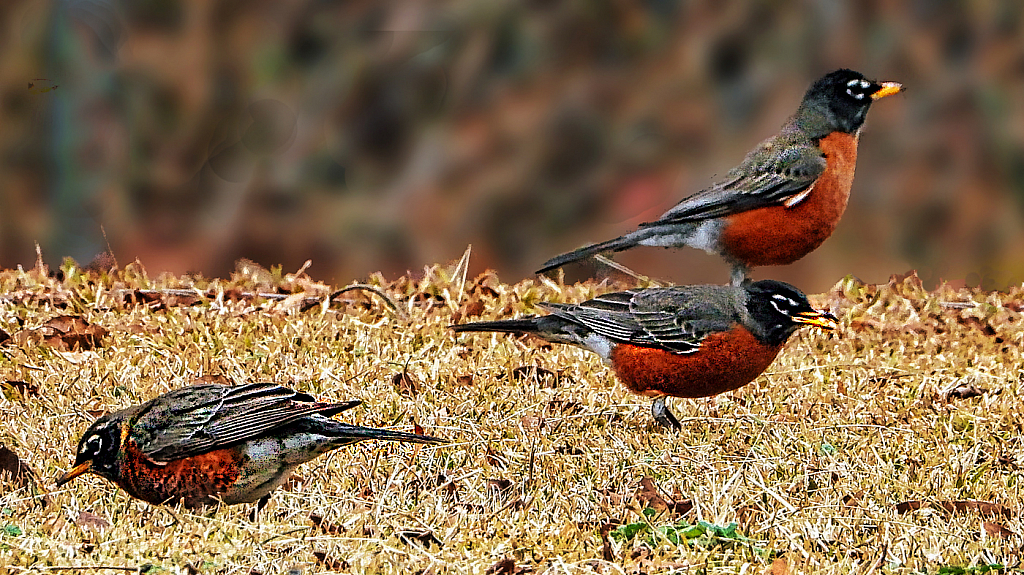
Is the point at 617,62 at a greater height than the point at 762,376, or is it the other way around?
the point at 617,62

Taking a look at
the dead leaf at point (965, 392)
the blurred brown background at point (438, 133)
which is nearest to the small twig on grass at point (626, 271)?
the blurred brown background at point (438, 133)

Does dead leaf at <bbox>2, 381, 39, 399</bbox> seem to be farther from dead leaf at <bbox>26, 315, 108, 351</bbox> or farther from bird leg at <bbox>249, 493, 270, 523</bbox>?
bird leg at <bbox>249, 493, 270, 523</bbox>

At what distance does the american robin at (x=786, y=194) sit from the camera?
5.56m

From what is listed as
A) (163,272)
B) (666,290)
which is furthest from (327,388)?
(163,272)

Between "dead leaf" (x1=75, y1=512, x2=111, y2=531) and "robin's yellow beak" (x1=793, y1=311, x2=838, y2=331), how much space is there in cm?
238

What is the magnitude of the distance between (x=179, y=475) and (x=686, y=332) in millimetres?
1893

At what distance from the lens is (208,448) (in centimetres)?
376

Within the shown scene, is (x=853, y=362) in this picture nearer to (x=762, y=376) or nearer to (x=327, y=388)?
(x=762, y=376)

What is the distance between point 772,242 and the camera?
18.6ft

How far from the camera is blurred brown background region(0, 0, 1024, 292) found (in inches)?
314

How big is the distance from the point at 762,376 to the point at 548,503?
188 centimetres

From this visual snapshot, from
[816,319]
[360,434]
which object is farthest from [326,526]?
[816,319]

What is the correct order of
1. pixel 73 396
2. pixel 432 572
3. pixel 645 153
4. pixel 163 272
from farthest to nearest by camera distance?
pixel 645 153 → pixel 163 272 → pixel 73 396 → pixel 432 572

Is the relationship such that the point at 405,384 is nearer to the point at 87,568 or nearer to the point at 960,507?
the point at 87,568
